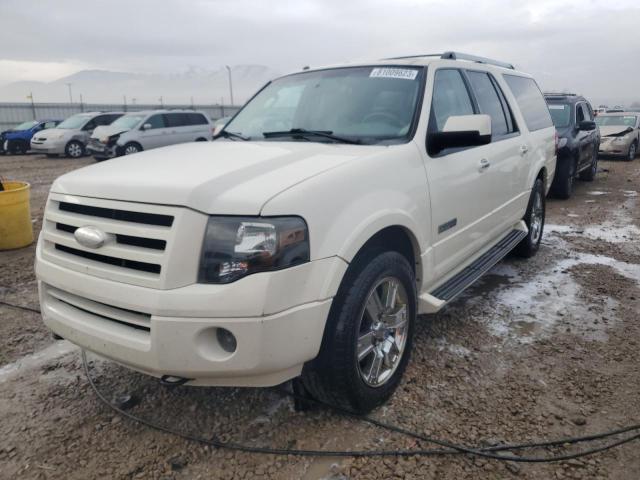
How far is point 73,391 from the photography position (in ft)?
9.78

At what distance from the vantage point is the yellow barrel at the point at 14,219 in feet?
18.7

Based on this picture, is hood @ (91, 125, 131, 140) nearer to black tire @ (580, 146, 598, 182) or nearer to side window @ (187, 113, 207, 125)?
side window @ (187, 113, 207, 125)

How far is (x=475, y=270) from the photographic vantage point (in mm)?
3703

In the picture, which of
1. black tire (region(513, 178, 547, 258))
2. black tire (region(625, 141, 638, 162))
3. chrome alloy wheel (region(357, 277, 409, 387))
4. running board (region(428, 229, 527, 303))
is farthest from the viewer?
black tire (region(625, 141, 638, 162))

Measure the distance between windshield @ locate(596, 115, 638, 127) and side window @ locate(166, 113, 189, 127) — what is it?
42.5ft

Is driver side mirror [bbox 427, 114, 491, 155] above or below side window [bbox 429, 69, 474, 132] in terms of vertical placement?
below

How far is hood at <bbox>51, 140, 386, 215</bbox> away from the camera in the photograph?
2096 mm

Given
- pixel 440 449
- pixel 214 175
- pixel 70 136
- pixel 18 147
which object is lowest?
pixel 440 449

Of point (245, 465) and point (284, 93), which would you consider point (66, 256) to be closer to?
point (245, 465)

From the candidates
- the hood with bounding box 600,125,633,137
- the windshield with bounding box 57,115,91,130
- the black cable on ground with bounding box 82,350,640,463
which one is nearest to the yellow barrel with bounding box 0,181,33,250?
the black cable on ground with bounding box 82,350,640,463

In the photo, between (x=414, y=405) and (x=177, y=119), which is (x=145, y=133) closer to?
(x=177, y=119)

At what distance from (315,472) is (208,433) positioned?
2.03 feet

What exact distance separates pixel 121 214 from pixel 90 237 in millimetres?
172

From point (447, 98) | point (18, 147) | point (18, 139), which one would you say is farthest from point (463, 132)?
point (18, 147)
